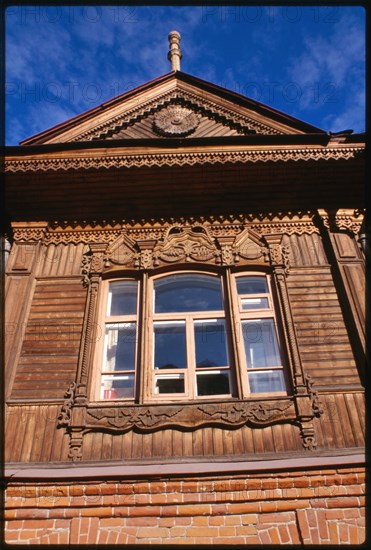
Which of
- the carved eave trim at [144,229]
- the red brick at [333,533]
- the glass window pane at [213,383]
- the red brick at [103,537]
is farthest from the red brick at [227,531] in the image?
the carved eave trim at [144,229]

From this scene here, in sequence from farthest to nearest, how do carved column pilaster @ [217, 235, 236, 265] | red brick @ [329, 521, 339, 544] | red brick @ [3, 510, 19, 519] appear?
carved column pilaster @ [217, 235, 236, 265] < red brick @ [3, 510, 19, 519] < red brick @ [329, 521, 339, 544]

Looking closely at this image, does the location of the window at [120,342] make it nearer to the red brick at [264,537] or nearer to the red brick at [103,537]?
the red brick at [103,537]

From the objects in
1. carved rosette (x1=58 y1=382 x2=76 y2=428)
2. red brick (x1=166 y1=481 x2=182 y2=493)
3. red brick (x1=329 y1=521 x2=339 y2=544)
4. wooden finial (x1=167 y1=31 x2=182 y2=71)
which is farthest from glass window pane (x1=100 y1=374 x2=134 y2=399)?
wooden finial (x1=167 y1=31 x2=182 y2=71)

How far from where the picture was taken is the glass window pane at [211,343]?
18.9 ft

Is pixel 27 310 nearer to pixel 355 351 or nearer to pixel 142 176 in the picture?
pixel 142 176

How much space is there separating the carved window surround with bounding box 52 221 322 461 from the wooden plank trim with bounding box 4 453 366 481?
0.33m

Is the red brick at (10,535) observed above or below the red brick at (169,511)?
below

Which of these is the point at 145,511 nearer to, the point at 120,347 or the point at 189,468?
the point at 189,468

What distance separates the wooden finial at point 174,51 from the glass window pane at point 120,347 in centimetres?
674

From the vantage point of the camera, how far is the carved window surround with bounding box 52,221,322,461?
5.13m

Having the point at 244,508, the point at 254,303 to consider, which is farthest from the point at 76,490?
the point at 254,303

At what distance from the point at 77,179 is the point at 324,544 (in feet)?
19.2

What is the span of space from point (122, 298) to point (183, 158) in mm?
2373

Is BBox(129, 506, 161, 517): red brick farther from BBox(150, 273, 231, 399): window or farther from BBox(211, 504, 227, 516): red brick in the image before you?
BBox(150, 273, 231, 399): window
